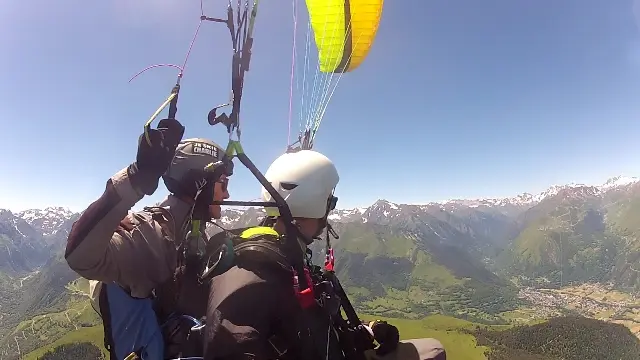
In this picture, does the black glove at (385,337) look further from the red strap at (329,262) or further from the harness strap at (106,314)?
the harness strap at (106,314)

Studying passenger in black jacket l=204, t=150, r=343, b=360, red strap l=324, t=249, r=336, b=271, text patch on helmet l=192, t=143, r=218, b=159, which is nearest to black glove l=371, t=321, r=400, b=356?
red strap l=324, t=249, r=336, b=271

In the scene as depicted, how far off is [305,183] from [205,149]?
97 cm

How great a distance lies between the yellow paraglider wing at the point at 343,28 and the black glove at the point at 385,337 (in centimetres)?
879

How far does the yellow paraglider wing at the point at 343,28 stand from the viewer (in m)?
10.9

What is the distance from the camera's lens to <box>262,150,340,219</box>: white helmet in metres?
3.74

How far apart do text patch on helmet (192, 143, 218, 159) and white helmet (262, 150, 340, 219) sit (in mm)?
539

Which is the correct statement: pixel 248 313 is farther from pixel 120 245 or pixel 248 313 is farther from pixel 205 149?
pixel 205 149

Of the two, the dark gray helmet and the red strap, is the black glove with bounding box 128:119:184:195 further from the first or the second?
the red strap

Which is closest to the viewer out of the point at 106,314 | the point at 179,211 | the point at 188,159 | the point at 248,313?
the point at 248,313

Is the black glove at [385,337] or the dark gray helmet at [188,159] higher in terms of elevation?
the dark gray helmet at [188,159]

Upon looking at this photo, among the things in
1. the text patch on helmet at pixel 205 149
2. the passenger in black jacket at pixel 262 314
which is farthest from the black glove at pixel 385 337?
the text patch on helmet at pixel 205 149

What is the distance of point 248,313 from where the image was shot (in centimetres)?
233

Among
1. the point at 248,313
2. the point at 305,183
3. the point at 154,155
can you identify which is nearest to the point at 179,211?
the point at 305,183

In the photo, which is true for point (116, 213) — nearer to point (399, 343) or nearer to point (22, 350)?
point (399, 343)
